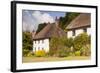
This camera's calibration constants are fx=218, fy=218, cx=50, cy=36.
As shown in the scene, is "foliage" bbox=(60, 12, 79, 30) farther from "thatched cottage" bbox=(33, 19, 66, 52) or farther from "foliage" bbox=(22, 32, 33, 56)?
"foliage" bbox=(22, 32, 33, 56)

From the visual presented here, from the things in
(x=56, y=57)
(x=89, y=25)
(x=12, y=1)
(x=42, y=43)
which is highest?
(x=12, y=1)

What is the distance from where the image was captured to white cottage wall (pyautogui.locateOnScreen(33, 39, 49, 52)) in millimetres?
1617

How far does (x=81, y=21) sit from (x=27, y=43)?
0.48 metres

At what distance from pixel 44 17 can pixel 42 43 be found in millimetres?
196

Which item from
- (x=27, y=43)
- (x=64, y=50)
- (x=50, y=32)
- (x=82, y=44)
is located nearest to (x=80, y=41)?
(x=82, y=44)

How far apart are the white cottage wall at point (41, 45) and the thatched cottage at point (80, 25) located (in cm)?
19

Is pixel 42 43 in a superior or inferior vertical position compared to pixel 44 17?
inferior

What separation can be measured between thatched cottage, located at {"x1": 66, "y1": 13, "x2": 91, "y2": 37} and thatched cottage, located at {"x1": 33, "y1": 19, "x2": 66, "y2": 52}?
0.23 ft

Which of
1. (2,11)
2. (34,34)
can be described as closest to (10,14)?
(2,11)

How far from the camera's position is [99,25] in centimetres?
183

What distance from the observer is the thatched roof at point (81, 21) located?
1725mm

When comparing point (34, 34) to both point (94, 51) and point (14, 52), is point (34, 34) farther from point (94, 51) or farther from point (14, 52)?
point (94, 51)

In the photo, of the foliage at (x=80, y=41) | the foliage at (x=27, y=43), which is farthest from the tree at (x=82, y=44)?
the foliage at (x=27, y=43)

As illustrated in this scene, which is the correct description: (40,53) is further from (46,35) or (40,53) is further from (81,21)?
(81,21)
